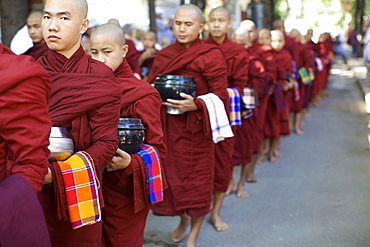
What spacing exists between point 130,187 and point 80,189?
2.71 feet

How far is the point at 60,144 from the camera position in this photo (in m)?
2.28

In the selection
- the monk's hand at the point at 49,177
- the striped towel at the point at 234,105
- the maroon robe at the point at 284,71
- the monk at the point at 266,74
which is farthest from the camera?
the maroon robe at the point at 284,71

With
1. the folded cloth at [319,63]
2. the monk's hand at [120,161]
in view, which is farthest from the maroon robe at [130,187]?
the folded cloth at [319,63]

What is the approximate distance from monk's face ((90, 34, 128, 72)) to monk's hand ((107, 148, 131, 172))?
599 millimetres

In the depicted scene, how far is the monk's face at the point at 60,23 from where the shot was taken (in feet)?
7.85

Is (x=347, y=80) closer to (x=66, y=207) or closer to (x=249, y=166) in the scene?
(x=249, y=166)

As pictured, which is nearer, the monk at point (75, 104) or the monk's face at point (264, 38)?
the monk at point (75, 104)

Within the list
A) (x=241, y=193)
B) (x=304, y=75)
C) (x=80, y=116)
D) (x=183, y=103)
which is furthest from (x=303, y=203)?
(x=304, y=75)

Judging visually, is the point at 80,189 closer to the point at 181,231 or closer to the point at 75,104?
the point at 75,104

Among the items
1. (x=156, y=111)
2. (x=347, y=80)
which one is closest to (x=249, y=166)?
(x=156, y=111)

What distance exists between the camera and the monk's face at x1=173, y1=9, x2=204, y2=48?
165 inches

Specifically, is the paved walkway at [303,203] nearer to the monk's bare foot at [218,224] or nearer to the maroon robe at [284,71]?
the monk's bare foot at [218,224]

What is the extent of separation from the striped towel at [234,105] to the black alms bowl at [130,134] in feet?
6.06

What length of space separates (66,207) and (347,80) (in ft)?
62.8
